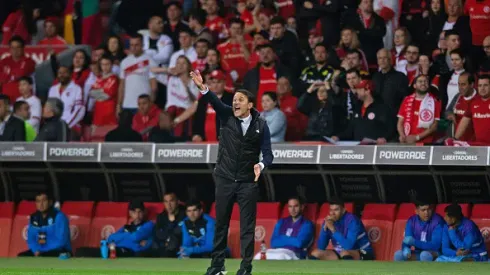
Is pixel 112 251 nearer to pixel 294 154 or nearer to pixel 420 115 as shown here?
pixel 294 154

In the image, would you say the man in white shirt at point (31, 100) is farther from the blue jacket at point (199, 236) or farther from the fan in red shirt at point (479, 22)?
the fan in red shirt at point (479, 22)

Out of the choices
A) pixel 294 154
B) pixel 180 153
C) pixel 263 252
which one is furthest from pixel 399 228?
pixel 180 153

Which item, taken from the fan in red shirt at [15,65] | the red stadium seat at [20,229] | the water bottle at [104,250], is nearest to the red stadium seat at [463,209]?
the water bottle at [104,250]

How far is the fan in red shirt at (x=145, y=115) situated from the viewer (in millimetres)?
20047

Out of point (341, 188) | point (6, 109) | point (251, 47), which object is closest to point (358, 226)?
point (341, 188)

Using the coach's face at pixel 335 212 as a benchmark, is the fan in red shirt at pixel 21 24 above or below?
above

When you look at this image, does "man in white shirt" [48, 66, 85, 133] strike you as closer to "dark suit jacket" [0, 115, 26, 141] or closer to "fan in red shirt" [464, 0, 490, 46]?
"dark suit jacket" [0, 115, 26, 141]

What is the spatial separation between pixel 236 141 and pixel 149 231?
597 centimetres

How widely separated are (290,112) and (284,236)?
2012 mm

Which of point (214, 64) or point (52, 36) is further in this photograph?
point (52, 36)

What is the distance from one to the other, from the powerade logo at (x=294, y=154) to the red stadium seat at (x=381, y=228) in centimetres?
131

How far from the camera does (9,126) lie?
64.9ft

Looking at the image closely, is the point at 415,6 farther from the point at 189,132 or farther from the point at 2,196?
the point at 2,196

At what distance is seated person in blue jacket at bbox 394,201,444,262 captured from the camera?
56.4ft
